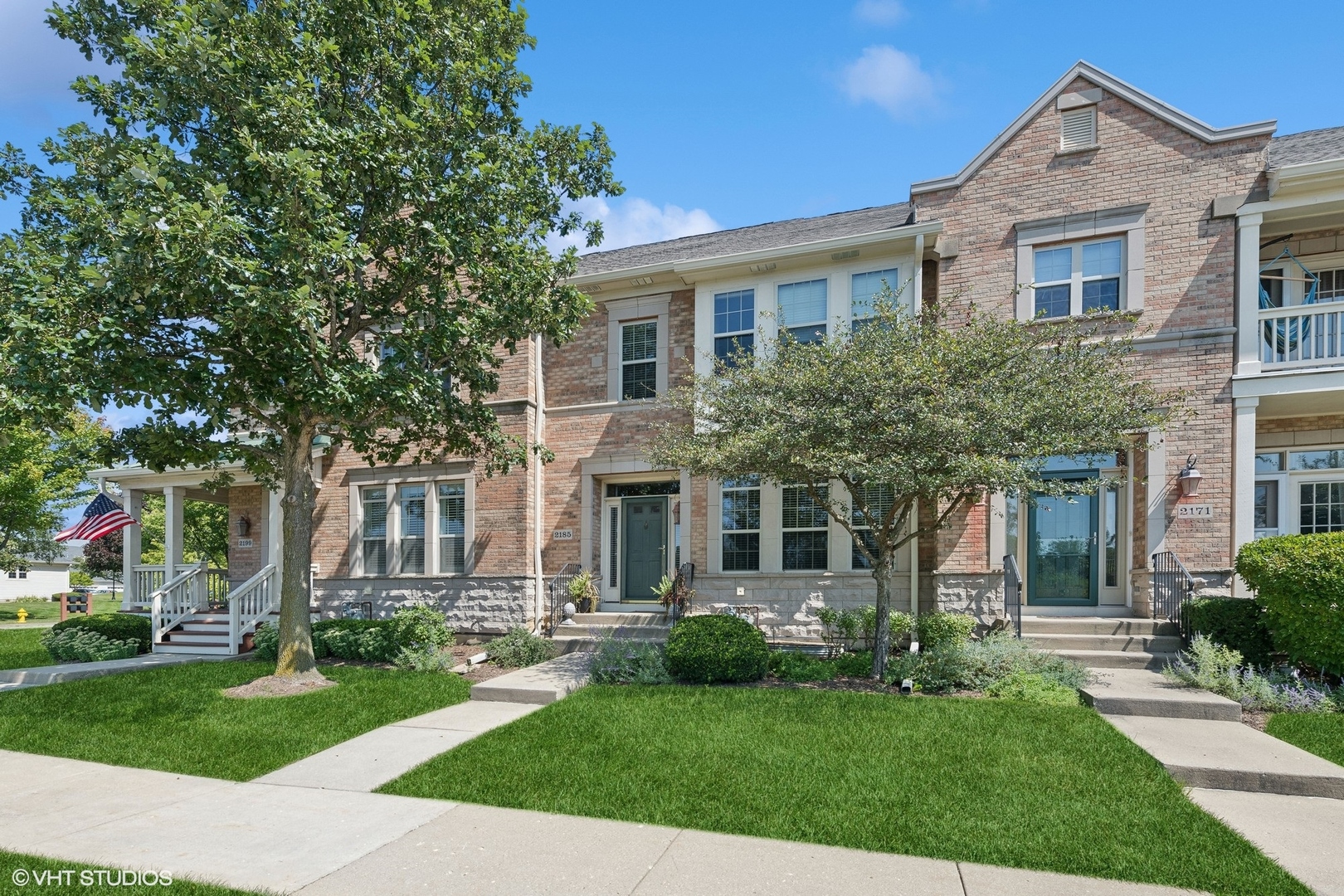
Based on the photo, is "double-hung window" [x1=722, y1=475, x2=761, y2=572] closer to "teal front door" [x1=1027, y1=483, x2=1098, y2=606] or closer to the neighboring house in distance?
"teal front door" [x1=1027, y1=483, x2=1098, y2=606]

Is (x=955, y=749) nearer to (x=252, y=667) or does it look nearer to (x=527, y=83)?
(x=527, y=83)

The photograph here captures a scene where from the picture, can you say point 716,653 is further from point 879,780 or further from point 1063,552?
point 1063,552

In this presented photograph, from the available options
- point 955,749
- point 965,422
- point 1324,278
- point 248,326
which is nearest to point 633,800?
point 955,749

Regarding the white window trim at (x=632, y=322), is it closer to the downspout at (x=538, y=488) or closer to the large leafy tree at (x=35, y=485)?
the downspout at (x=538, y=488)

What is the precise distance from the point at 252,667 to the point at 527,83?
9.04 meters

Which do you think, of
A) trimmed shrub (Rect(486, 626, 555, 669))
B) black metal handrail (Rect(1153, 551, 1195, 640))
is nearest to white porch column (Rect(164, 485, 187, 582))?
trimmed shrub (Rect(486, 626, 555, 669))

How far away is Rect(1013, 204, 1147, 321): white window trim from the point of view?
36.7 ft

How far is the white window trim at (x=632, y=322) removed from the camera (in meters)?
13.6

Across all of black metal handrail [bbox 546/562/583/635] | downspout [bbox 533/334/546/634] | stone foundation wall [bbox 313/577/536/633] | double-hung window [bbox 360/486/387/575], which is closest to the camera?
black metal handrail [bbox 546/562/583/635]

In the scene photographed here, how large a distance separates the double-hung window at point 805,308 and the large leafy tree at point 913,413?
8.41 feet

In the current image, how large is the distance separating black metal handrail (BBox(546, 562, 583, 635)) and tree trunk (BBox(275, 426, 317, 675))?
387cm

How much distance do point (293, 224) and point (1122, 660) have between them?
36.0ft

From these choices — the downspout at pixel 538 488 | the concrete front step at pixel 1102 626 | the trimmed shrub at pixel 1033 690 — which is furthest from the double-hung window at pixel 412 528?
the concrete front step at pixel 1102 626

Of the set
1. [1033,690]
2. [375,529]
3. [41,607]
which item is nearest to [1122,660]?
[1033,690]
